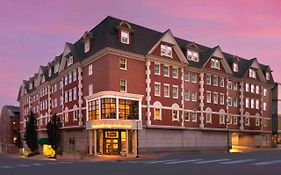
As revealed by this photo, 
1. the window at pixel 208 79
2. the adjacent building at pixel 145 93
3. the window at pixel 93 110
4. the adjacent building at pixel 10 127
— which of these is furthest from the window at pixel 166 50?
the adjacent building at pixel 10 127

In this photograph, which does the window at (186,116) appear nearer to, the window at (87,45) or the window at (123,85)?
the window at (123,85)

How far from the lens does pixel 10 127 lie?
107812 mm

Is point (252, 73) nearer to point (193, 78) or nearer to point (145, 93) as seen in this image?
point (193, 78)

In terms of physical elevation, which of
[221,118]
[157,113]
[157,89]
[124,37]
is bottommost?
[221,118]

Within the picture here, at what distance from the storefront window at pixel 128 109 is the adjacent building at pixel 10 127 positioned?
68.7m

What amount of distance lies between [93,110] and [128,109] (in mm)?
4853

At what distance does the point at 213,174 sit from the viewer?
16.8 metres

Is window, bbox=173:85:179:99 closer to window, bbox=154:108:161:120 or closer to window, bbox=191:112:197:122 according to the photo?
window, bbox=154:108:161:120

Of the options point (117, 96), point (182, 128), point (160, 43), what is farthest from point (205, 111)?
point (117, 96)

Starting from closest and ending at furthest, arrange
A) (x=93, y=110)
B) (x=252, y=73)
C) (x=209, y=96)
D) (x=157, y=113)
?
(x=93, y=110) → (x=157, y=113) → (x=209, y=96) → (x=252, y=73)

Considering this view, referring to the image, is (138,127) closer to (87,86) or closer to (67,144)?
(87,86)

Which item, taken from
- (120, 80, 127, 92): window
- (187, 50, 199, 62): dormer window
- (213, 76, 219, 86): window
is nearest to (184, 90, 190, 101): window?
(187, 50, 199, 62): dormer window

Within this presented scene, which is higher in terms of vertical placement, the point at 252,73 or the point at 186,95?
the point at 252,73

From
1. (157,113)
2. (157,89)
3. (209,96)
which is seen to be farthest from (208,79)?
(157,113)
